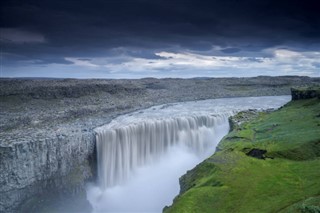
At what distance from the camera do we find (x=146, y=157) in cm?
4162

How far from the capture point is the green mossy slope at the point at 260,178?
533 inches

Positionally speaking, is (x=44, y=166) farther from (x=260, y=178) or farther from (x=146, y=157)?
(x=260, y=178)

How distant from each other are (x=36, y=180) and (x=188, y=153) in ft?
67.2

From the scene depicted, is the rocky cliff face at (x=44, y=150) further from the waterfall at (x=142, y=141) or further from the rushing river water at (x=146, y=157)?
the rushing river water at (x=146, y=157)

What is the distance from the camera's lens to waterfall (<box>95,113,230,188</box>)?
38.3 meters

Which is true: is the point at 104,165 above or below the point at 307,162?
below

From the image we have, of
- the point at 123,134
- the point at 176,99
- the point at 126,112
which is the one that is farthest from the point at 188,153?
the point at 176,99

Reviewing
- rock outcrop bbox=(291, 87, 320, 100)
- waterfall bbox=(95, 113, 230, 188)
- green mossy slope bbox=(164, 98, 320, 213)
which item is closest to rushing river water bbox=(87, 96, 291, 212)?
waterfall bbox=(95, 113, 230, 188)

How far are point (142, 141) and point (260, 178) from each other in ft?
88.8

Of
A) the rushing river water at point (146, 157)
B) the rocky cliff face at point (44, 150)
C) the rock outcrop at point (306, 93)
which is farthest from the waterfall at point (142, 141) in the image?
the rock outcrop at point (306, 93)

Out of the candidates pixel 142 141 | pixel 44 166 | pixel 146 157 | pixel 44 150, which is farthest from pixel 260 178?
pixel 142 141

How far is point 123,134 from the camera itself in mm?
40375

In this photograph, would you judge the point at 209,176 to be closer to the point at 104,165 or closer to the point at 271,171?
the point at 271,171

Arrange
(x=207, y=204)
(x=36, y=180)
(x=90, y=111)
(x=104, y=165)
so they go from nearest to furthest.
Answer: (x=207, y=204)
(x=36, y=180)
(x=104, y=165)
(x=90, y=111)
